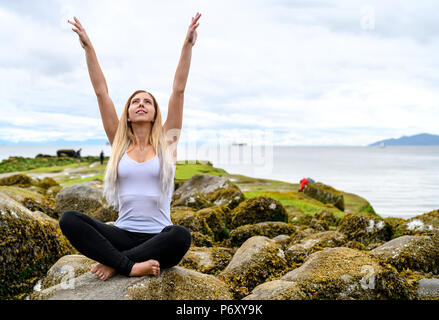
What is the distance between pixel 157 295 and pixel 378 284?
9.09 ft

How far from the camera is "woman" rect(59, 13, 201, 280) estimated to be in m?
4.90

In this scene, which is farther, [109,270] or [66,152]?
[66,152]

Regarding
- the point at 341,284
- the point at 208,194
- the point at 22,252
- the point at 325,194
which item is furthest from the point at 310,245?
the point at 325,194

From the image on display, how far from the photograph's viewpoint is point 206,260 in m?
7.05

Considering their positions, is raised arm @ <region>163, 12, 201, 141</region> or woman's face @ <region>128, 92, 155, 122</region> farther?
raised arm @ <region>163, 12, 201, 141</region>

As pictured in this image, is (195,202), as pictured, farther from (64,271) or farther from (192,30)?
(192,30)

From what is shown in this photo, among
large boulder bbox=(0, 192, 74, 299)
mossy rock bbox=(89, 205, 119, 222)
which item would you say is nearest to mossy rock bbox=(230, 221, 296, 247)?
mossy rock bbox=(89, 205, 119, 222)

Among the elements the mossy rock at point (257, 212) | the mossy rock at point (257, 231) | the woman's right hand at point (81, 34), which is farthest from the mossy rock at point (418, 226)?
the woman's right hand at point (81, 34)

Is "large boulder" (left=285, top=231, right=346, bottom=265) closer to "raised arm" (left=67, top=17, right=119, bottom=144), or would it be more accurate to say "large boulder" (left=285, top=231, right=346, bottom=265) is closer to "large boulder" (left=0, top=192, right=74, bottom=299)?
"raised arm" (left=67, top=17, right=119, bottom=144)

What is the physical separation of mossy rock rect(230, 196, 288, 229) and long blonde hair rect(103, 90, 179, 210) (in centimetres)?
609

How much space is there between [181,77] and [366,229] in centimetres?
634

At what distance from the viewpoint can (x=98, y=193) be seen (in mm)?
12477
